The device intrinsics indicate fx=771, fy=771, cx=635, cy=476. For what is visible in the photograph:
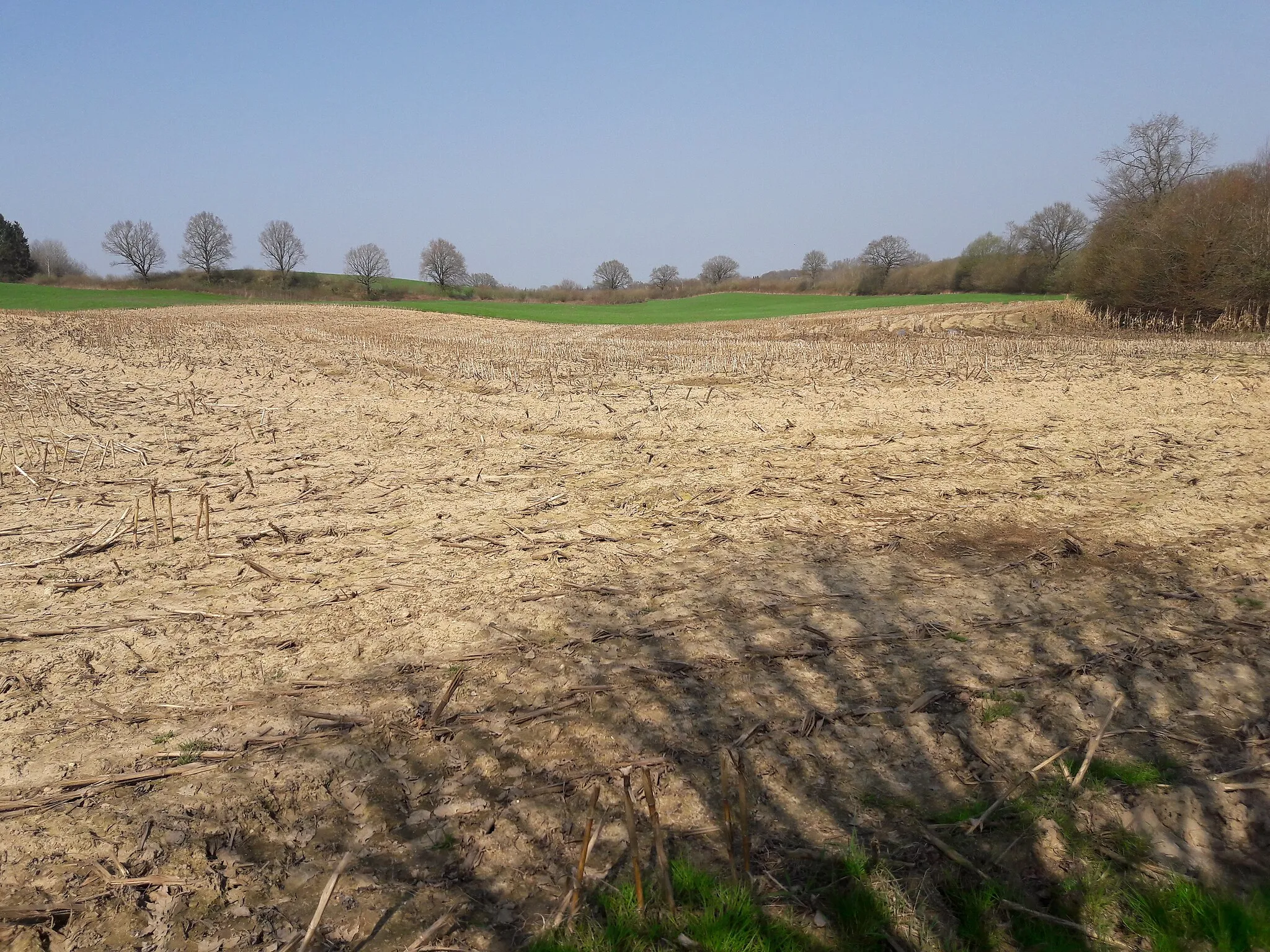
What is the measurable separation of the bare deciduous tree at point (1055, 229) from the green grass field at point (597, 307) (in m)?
10.6

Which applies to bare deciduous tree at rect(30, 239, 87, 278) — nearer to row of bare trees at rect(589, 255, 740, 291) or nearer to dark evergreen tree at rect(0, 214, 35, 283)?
dark evergreen tree at rect(0, 214, 35, 283)

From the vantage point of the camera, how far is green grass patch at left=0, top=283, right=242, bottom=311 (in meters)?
46.8

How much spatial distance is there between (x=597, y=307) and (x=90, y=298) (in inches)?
1401

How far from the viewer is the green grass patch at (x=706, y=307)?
45844 millimetres

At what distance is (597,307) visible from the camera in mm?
61625

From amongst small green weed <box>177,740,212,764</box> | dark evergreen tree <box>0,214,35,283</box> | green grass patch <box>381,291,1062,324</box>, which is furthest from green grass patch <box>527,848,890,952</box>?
dark evergreen tree <box>0,214,35,283</box>

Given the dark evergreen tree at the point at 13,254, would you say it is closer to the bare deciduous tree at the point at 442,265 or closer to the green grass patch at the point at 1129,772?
the bare deciduous tree at the point at 442,265

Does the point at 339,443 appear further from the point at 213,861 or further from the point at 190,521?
the point at 213,861

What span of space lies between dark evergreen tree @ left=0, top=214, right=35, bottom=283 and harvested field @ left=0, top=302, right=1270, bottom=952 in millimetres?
77977

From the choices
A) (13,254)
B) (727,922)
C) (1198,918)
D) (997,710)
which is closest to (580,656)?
(727,922)

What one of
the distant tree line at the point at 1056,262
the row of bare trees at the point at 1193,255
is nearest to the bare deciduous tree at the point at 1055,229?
the distant tree line at the point at 1056,262

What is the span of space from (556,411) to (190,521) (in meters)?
5.64

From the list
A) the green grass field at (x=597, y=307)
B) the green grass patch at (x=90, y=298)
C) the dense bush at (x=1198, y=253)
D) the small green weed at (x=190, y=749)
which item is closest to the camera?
the small green weed at (x=190, y=749)

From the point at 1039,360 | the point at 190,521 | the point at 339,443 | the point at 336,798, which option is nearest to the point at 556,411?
the point at 339,443
